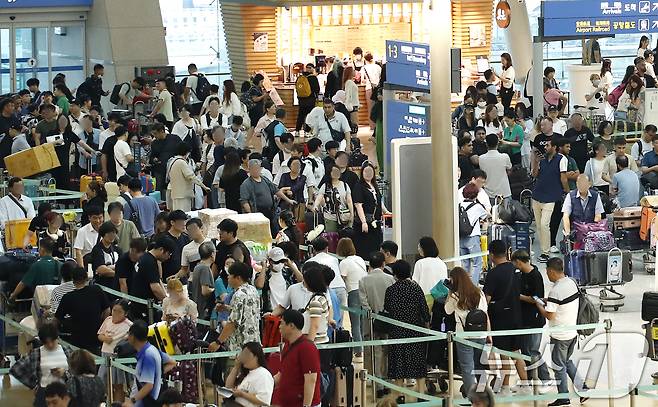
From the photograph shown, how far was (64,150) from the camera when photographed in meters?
21.0

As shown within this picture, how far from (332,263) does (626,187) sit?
5.87m

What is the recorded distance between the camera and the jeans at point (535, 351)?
12.5m

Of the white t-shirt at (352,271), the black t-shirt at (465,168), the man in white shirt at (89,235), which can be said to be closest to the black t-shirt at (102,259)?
the man in white shirt at (89,235)

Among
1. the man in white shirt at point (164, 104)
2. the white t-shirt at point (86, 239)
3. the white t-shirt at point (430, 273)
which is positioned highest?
the man in white shirt at point (164, 104)

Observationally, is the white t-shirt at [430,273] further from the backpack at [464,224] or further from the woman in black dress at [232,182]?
the woman in black dress at [232,182]

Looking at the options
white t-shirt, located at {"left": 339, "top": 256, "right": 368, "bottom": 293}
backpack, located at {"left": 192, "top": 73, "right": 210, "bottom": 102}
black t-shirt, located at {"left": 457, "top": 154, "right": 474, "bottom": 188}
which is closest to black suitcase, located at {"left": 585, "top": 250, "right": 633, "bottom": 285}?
black t-shirt, located at {"left": 457, "top": 154, "right": 474, "bottom": 188}

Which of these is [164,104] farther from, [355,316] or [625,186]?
[355,316]

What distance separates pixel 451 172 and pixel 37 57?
18.2 meters

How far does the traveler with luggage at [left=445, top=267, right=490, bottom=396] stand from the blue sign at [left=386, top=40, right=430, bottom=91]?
620 centimetres

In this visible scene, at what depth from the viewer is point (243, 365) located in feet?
33.2

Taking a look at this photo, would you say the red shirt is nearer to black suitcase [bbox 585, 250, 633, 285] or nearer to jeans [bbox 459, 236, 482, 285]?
jeans [bbox 459, 236, 482, 285]

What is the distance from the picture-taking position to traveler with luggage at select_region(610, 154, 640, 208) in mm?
17484

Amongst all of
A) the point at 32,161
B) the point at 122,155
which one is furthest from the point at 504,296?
the point at 32,161

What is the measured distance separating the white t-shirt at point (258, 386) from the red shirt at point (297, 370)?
0.47 ft
